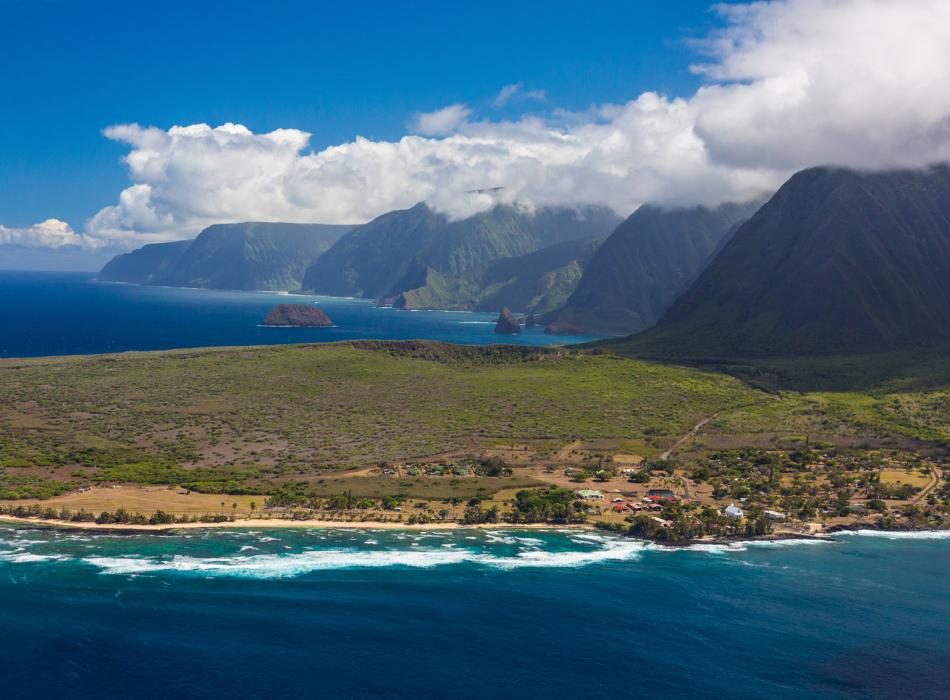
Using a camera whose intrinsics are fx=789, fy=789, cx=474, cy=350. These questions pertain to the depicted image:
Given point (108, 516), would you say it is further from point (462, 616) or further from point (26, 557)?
point (462, 616)

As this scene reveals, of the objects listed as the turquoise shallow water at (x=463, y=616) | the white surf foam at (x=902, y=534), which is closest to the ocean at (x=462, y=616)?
the turquoise shallow water at (x=463, y=616)

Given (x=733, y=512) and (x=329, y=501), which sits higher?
(x=329, y=501)

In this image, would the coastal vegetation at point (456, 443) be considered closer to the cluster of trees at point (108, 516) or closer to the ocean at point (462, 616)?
the cluster of trees at point (108, 516)

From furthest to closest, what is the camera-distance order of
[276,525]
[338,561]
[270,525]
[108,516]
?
[276,525], [270,525], [108,516], [338,561]

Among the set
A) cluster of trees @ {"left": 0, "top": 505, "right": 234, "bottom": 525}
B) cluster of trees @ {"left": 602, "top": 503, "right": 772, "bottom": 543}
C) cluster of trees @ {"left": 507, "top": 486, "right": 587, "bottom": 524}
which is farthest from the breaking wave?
cluster of trees @ {"left": 0, "top": 505, "right": 234, "bottom": 525}

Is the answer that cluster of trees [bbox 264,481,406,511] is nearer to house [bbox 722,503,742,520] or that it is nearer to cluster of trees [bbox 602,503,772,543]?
cluster of trees [bbox 602,503,772,543]

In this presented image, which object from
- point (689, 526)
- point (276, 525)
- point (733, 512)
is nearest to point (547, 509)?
point (689, 526)
